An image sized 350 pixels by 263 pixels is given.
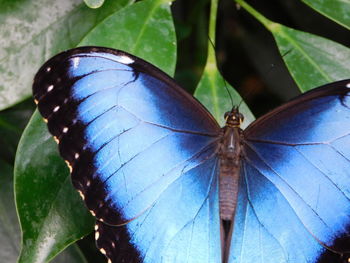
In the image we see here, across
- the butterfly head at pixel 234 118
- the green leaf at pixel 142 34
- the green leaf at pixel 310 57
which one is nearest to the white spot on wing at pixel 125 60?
the green leaf at pixel 142 34

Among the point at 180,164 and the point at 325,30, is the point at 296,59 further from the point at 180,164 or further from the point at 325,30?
the point at 325,30

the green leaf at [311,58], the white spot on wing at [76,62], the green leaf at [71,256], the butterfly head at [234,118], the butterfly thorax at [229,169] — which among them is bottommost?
the green leaf at [71,256]

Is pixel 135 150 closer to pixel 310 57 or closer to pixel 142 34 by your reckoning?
pixel 142 34

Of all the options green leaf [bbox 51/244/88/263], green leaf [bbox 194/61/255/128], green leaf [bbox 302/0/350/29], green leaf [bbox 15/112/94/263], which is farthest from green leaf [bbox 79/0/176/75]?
green leaf [bbox 51/244/88/263]

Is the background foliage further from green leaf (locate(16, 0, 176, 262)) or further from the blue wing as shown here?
the blue wing

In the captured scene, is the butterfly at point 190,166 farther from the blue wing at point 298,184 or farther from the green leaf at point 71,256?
the green leaf at point 71,256

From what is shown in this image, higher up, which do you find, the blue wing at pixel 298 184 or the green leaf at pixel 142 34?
the green leaf at pixel 142 34

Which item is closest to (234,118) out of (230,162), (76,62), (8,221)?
(230,162)
